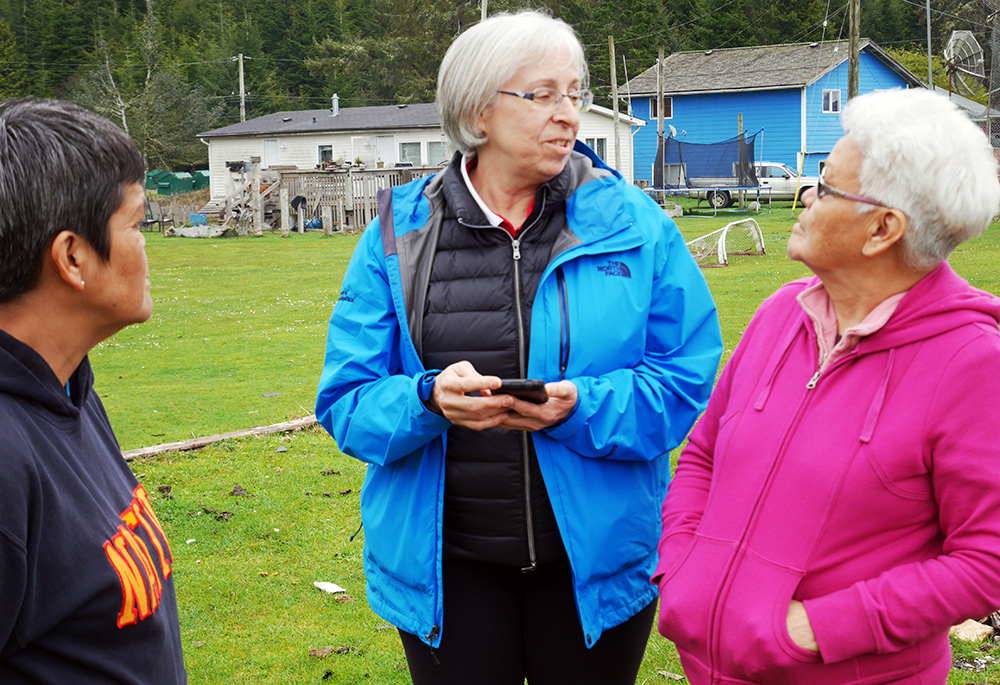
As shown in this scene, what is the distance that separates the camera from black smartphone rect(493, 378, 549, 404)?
2230mm

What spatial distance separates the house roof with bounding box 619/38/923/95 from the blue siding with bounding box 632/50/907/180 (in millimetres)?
602

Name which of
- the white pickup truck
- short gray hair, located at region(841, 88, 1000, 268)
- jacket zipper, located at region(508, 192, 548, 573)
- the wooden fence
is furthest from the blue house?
short gray hair, located at region(841, 88, 1000, 268)

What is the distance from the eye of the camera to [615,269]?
2.48 metres

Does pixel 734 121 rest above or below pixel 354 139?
above

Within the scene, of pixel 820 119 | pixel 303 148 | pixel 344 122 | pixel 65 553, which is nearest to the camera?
pixel 65 553

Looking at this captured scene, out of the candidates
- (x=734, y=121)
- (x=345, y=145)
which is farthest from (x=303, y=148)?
(x=734, y=121)

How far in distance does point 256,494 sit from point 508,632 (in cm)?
390

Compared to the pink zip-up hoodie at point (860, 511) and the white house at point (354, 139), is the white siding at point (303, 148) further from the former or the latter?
the pink zip-up hoodie at point (860, 511)

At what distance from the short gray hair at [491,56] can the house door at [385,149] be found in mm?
44019

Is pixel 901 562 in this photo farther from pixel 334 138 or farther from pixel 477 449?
pixel 334 138

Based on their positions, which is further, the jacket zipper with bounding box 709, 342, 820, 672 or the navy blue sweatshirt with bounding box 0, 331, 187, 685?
the jacket zipper with bounding box 709, 342, 820, 672

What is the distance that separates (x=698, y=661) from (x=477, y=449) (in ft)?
2.61

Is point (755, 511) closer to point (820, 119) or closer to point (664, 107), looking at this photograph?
point (820, 119)

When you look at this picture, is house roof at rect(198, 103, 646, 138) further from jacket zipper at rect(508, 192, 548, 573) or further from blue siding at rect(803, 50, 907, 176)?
jacket zipper at rect(508, 192, 548, 573)
